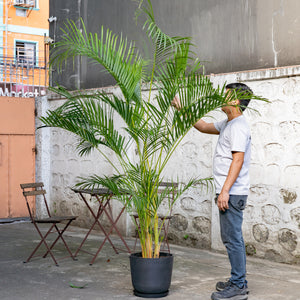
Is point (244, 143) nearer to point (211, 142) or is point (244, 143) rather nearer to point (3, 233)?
point (211, 142)

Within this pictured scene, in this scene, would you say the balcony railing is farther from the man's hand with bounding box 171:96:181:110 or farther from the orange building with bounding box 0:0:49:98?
the orange building with bounding box 0:0:49:98

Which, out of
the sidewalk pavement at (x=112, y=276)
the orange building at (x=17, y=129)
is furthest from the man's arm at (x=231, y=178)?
the orange building at (x=17, y=129)

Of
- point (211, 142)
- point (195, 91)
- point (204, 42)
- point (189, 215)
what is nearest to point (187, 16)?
point (204, 42)

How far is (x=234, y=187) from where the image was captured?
4.88 metres

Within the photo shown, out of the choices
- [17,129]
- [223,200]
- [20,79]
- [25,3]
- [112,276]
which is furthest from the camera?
[25,3]

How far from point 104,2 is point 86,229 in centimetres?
374

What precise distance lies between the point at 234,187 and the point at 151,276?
1.07 m

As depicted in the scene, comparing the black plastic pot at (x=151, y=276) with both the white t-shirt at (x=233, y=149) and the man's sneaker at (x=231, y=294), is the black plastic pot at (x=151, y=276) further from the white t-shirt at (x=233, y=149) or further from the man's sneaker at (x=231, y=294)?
the white t-shirt at (x=233, y=149)

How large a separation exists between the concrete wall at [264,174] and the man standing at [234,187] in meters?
Answer: 1.68

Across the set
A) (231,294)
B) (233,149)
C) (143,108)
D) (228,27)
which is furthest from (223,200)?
(228,27)

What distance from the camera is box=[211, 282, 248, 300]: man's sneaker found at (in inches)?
192

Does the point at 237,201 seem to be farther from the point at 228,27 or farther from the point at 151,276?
the point at 228,27

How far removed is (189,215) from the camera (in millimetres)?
7746

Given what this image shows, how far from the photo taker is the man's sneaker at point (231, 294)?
16.0ft
